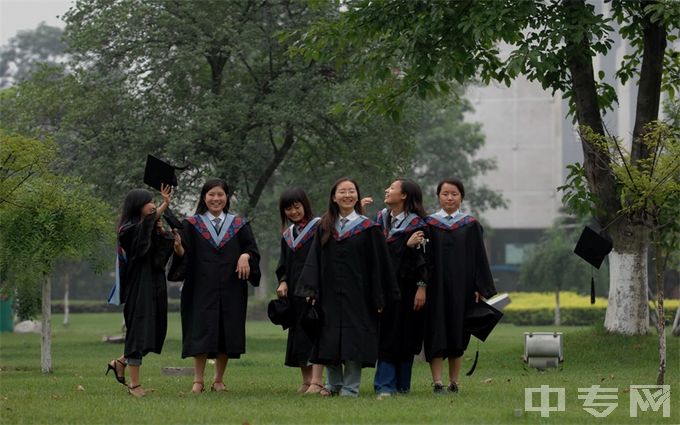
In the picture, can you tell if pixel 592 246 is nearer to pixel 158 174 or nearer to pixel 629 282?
pixel 158 174

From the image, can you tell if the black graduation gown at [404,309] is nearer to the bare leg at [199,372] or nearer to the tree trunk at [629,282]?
the bare leg at [199,372]

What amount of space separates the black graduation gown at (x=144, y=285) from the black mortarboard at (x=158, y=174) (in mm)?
342

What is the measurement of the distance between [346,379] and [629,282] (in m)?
9.68

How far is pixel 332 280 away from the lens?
499 inches

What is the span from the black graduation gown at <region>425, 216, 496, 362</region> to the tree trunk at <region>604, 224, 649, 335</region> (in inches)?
329

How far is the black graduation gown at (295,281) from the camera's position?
13.1 m

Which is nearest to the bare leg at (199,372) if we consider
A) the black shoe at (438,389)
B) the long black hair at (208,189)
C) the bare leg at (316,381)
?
the bare leg at (316,381)

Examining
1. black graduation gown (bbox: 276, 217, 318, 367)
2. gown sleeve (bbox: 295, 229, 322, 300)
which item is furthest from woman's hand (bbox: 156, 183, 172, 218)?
gown sleeve (bbox: 295, 229, 322, 300)

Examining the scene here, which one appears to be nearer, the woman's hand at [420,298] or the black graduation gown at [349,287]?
the black graduation gown at [349,287]

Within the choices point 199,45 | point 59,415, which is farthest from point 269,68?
point 59,415

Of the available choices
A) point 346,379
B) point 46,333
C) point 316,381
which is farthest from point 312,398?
point 46,333

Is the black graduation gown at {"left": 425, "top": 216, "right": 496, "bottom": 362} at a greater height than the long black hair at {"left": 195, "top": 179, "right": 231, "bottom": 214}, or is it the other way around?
the long black hair at {"left": 195, "top": 179, "right": 231, "bottom": 214}

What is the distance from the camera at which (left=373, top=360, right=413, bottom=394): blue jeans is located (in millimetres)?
12742

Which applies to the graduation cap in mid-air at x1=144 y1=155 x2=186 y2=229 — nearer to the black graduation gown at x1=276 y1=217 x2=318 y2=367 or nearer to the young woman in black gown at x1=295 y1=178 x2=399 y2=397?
the black graduation gown at x1=276 y1=217 x2=318 y2=367
